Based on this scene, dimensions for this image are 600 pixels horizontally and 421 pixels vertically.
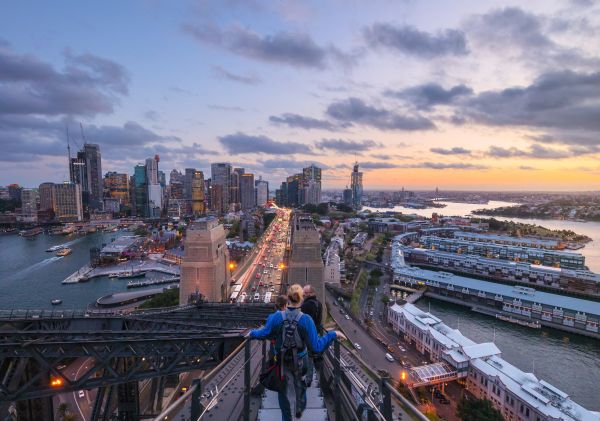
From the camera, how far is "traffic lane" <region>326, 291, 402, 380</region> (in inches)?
266

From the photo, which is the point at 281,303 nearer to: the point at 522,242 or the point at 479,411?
the point at 479,411

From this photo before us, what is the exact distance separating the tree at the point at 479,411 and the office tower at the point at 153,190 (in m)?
41.4

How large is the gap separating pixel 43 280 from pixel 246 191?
3812 cm

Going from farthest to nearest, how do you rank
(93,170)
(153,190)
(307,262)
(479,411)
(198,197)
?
(93,170) → (153,190) → (198,197) → (307,262) → (479,411)

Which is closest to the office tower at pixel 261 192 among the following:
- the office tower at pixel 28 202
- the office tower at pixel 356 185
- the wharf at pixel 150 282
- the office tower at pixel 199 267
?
the office tower at pixel 356 185

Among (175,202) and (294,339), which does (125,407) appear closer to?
(294,339)

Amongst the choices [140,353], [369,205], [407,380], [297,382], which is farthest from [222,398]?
[369,205]

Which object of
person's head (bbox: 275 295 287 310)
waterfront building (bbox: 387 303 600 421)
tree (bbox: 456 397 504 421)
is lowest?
waterfront building (bbox: 387 303 600 421)

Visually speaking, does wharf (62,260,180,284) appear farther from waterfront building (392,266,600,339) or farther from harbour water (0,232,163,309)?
waterfront building (392,266,600,339)

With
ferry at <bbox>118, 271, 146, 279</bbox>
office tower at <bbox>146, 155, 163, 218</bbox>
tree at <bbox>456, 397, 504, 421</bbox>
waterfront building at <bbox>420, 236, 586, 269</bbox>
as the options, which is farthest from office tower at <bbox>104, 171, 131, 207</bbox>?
tree at <bbox>456, 397, 504, 421</bbox>

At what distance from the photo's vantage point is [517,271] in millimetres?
14156

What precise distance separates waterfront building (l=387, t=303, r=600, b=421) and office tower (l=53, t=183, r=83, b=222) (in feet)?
130

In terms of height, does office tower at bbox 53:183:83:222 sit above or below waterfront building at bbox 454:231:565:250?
above

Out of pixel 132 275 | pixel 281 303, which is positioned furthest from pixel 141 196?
pixel 281 303
